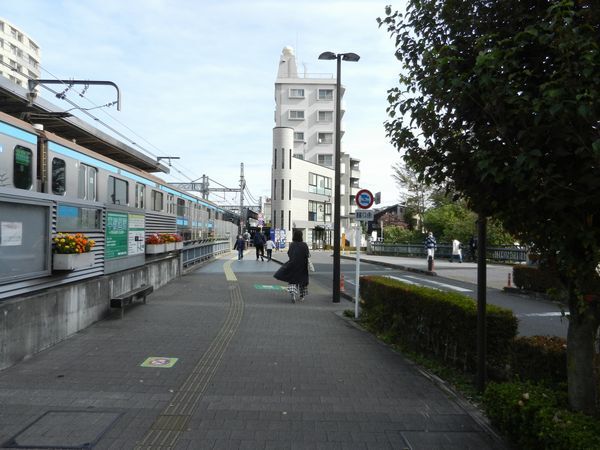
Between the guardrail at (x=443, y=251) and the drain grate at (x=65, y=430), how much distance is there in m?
17.1

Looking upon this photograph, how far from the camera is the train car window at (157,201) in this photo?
16.3 metres

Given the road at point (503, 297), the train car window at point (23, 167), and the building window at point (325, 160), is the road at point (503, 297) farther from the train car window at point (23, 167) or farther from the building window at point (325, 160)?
the building window at point (325, 160)

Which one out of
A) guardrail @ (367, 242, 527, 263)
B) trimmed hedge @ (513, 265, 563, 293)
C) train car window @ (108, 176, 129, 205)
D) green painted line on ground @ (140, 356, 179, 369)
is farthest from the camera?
guardrail @ (367, 242, 527, 263)

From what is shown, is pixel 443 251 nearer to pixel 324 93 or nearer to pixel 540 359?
pixel 540 359

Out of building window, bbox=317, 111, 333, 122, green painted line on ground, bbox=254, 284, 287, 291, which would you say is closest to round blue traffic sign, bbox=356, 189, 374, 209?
green painted line on ground, bbox=254, 284, 287, 291

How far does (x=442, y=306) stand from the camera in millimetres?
6312

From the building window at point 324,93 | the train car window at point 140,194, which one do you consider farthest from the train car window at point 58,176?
the building window at point 324,93

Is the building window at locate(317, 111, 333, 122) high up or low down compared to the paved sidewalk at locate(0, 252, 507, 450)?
up

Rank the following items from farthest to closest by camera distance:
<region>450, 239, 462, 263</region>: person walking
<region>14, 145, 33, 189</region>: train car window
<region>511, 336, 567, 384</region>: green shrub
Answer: <region>450, 239, 462, 263</region>: person walking
<region>14, 145, 33, 189</region>: train car window
<region>511, 336, 567, 384</region>: green shrub

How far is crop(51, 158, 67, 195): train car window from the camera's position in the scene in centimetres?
877

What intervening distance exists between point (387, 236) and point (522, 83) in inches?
1530

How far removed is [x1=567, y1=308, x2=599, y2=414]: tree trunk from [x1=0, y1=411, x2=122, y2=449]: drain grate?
3515 mm

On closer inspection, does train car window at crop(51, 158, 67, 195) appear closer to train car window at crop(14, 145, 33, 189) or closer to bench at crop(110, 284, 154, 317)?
train car window at crop(14, 145, 33, 189)

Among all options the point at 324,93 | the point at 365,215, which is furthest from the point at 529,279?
the point at 324,93
